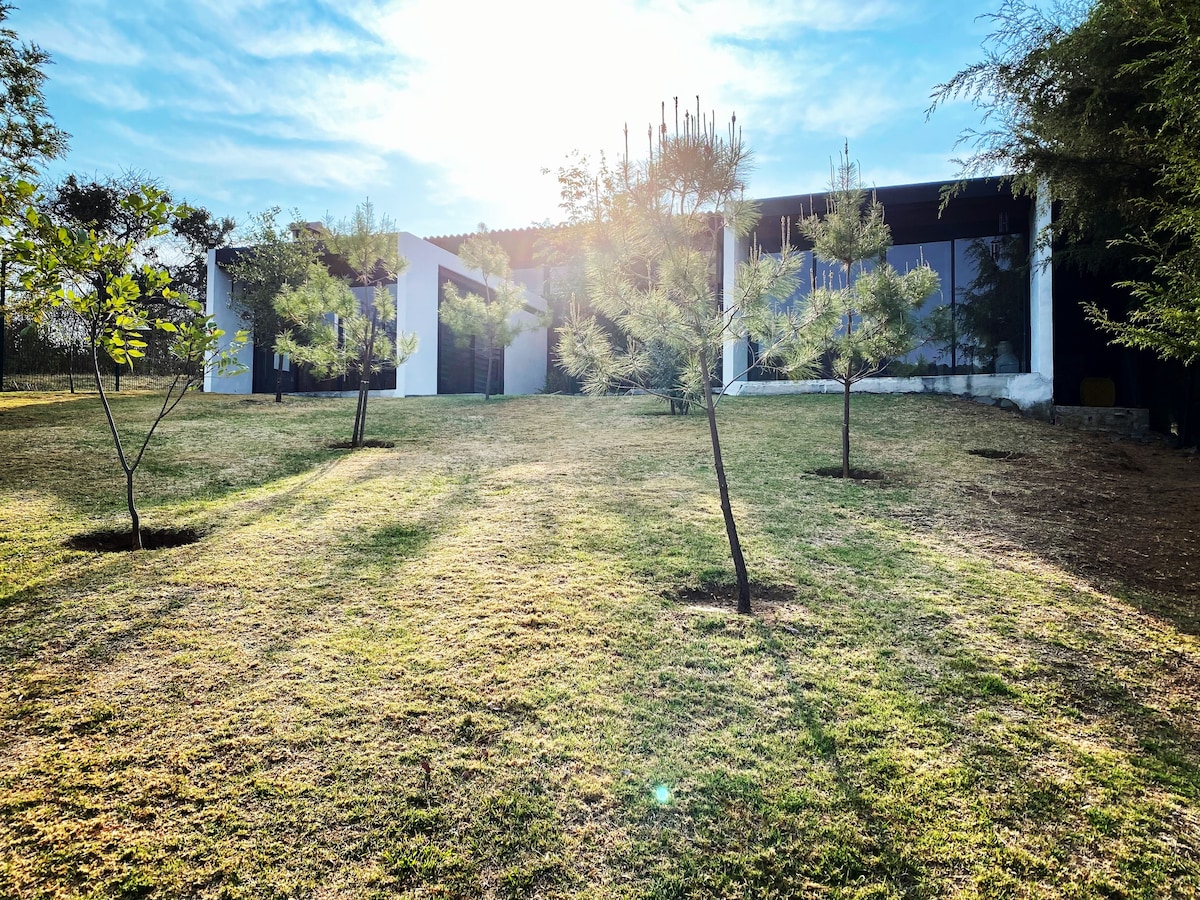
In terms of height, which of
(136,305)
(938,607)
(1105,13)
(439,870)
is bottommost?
(439,870)

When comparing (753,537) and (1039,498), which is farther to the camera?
(1039,498)

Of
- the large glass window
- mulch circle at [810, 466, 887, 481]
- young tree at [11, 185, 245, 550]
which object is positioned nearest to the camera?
young tree at [11, 185, 245, 550]

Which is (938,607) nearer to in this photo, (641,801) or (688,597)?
(688,597)

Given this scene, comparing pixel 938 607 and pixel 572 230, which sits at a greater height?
pixel 572 230

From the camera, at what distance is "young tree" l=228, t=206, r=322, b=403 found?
14.3 m

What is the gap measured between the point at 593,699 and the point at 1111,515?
603cm

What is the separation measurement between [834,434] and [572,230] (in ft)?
34.7

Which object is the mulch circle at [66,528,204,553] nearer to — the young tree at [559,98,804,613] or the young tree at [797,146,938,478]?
the young tree at [559,98,804,613]

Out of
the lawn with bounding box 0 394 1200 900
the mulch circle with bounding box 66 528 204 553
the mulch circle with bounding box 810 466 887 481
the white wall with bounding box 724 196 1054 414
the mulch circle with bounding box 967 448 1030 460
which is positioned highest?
the white wall with bounding box 724 196 1054 414

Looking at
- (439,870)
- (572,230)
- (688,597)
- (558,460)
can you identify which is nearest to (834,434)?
(558,460)

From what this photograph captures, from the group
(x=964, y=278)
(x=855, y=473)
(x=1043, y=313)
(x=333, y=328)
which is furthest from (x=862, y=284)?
(x=964, y=278)

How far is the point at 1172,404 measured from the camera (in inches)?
400

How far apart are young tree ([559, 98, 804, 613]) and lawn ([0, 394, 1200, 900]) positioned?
1.01m

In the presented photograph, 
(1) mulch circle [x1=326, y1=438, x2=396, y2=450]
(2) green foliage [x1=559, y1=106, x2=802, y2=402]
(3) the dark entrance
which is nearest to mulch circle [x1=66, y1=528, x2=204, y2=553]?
(2) green foliage [x1=559, y1=106, x2=802, y2=402]
